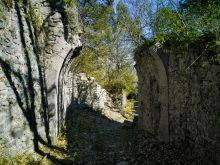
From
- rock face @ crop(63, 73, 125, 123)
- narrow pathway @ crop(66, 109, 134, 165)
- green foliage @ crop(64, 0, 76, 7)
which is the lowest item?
narrow pathway @ crop(66, 109, 134, 165)

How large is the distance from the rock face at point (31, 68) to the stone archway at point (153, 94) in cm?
213

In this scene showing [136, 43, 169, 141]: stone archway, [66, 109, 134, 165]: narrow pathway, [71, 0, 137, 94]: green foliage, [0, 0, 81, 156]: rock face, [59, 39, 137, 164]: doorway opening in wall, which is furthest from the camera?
[71, 0, 137, 94]: green foliage

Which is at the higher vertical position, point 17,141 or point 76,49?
point 76,49

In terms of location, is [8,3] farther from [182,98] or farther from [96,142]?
[96,142]

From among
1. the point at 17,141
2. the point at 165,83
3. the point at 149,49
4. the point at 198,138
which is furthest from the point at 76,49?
the point at 198,138

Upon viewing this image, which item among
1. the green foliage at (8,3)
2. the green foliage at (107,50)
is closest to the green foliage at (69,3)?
the green foliage at (8,3)

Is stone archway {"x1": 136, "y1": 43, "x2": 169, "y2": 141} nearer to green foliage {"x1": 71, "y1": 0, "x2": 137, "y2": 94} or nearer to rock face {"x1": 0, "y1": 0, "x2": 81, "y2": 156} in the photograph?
rock face {"x1": 0, "y1": 0, "x2": 81, "y2": 156}

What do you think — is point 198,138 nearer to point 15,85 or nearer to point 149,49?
point 149,49

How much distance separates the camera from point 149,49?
7.99 metres

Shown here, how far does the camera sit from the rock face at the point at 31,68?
5895 millimetres

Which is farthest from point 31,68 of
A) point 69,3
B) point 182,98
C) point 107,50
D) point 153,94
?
point 107,50

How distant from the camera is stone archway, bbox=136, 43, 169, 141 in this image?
25.2 feet

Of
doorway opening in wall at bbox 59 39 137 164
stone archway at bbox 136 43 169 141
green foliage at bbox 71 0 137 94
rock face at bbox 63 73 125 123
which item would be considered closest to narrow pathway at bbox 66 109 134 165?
doorway opening in wall at bbox 59 39 137 164

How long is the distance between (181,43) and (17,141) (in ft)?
12.7
